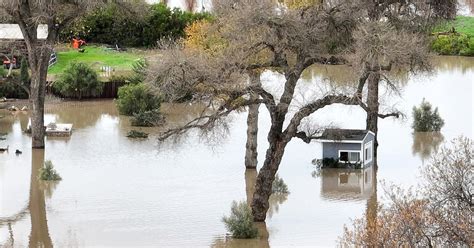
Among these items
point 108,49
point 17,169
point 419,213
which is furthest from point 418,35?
point 108,49

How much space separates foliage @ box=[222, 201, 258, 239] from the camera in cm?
3203

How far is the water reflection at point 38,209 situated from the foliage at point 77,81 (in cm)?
1152

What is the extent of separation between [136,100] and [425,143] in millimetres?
12314

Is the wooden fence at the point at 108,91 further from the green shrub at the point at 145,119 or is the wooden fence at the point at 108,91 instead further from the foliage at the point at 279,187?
the foliage at the point at 279,187

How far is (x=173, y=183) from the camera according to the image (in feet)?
128

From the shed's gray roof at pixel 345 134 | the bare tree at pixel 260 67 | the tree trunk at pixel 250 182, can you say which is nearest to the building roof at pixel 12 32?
the tree trunk at pixel 250 182

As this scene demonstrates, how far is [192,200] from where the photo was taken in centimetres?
3653

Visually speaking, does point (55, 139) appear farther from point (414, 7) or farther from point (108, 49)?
point (108, 49)

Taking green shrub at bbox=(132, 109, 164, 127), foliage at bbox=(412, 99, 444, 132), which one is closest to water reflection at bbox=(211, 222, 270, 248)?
foliage at bbox=(412, 99, 444, 132)

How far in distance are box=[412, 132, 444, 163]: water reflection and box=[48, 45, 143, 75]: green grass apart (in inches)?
696

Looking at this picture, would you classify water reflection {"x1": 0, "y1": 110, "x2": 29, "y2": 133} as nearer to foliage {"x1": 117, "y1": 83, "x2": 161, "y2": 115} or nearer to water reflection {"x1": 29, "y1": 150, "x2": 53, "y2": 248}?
foliage {"x1": 117, "y1": 83, "x2": 161, "y2": 115}

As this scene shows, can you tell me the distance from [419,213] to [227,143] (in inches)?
870

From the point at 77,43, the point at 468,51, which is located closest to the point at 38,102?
the point at 77,43

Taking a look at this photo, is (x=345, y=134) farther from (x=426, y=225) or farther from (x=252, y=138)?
(x=426, y=225)
